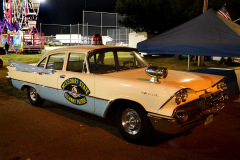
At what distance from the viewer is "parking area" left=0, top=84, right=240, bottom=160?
3.89 m

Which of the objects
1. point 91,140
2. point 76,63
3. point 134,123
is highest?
point 76,63

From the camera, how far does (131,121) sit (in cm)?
424

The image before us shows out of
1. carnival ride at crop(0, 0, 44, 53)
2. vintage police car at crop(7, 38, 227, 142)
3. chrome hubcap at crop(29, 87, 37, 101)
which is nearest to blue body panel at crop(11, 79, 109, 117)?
vintage police car at crop(7, 38, 227, 142)

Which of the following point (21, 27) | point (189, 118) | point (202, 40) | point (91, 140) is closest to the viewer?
point (189, 118)

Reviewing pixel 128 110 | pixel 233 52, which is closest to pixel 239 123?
pixel 233 52

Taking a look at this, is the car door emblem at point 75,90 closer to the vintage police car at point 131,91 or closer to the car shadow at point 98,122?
the vintage police car at point 131,91

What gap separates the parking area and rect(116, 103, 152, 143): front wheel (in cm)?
15

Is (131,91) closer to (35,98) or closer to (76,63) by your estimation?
(76,63)

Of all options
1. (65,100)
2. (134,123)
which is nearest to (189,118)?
(134,123)

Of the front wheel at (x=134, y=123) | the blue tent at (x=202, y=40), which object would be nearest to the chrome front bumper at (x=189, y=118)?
the front wheel at (x=134, y=123)

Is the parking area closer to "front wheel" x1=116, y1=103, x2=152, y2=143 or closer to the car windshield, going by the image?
"front wheel" x1=116, y1=103, x2=152, y2=143

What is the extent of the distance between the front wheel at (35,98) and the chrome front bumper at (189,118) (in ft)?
11.7

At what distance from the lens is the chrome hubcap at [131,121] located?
164 inches

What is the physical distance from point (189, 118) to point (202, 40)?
12.1ft
